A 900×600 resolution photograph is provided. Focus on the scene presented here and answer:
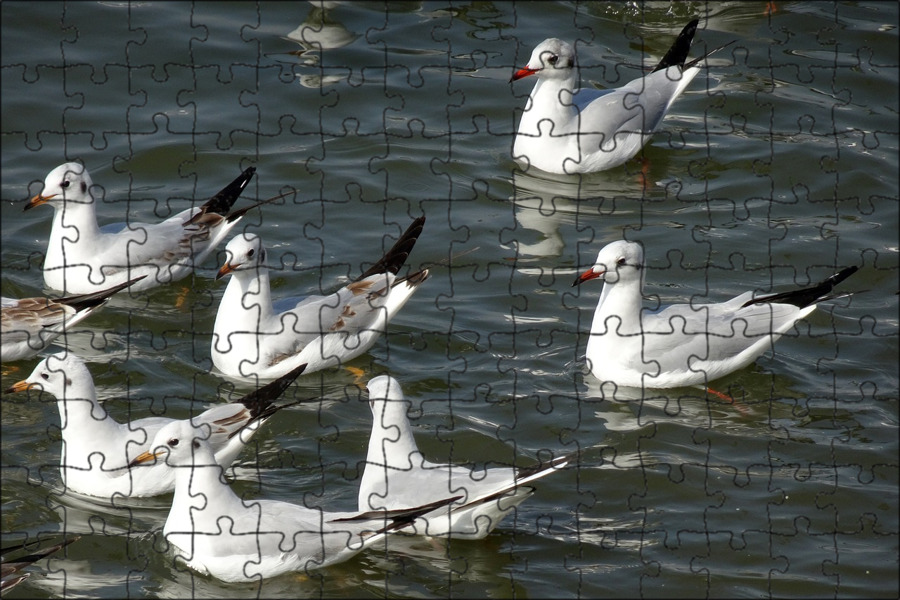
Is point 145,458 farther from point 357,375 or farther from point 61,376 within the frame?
point 357,375

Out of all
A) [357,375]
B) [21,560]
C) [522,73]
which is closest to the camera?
[21,560]

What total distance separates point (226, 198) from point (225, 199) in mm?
13

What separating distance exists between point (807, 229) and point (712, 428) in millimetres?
2969

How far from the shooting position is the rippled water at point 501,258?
286 inches

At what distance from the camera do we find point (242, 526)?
6852mm

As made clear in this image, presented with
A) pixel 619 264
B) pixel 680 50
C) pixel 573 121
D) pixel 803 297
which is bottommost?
pixel 803 297

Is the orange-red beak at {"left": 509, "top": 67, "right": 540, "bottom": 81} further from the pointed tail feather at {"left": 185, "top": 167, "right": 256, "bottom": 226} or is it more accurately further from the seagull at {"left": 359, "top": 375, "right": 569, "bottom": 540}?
the seagull at {"left": 359, "top": 375, "right": 569, "bottom": 540}

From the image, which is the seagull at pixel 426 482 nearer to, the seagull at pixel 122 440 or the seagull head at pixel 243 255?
the seagull at pixel 122 440

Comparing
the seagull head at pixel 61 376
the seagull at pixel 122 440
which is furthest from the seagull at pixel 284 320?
the seagull head at pixel 61 376

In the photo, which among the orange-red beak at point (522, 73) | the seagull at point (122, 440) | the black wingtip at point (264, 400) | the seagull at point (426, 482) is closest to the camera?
the seagull at point (426, 482)

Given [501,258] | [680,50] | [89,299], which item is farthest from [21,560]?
[680,50]

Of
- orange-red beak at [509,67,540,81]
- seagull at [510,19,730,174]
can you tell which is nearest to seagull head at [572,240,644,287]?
seagull at [510,19,730,174]

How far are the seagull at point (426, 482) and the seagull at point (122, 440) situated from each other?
29.5 inches

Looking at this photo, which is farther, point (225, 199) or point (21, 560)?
point (225, 199)
